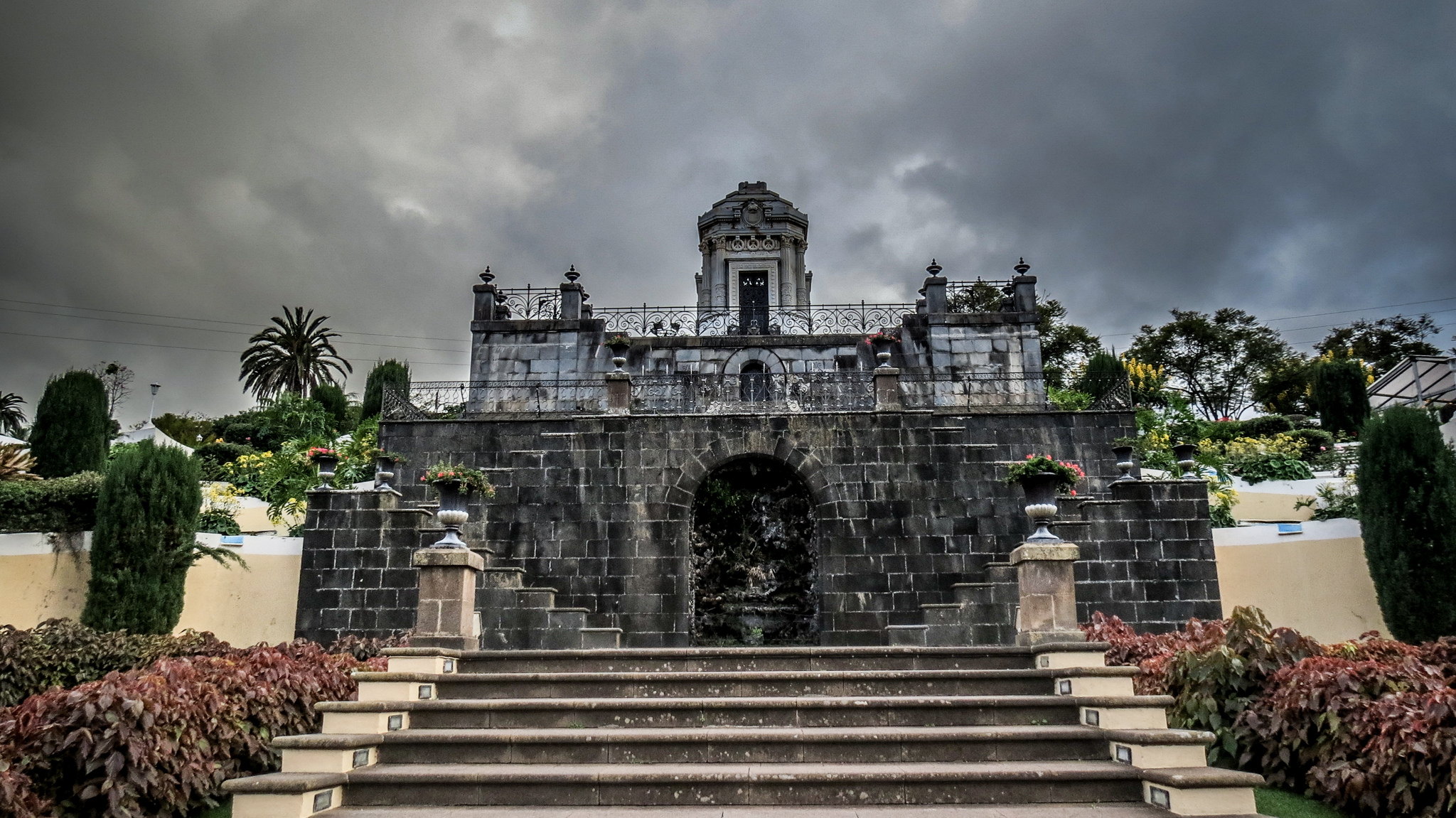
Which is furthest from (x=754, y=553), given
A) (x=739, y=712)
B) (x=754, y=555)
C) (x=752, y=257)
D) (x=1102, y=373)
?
(x=1102, y=373)

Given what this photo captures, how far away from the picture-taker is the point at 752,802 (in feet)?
21.2

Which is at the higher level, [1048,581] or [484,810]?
[1048,581]

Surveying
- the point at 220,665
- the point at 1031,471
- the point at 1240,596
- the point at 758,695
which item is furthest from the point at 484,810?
the point at 1240,596

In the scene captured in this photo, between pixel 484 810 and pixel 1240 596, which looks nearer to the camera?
pixel 484 810

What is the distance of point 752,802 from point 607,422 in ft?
27.8

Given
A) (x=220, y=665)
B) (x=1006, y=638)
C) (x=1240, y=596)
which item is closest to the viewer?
(x=220, y=665)

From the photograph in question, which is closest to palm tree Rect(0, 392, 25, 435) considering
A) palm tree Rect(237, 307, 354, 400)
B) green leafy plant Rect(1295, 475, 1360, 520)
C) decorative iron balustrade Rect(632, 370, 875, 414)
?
palm tree Rect(237, 307, 354, 400)

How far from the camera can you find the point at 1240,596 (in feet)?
45.2

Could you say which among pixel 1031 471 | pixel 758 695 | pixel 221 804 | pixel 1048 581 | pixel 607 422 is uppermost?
pixel 607 422

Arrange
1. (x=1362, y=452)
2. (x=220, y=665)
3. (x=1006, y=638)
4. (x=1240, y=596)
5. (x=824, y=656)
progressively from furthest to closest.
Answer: (x=1240, y=596) < (x=1362, y=452) < (x=1006, y=638) < (x=824, y=656) < (x=220, y=665)

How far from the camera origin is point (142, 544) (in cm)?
1229

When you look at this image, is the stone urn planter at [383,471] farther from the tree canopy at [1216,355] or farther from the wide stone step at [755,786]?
the tree canopy at [1216,355]

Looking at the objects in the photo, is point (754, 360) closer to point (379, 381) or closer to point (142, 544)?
point (142, 544)

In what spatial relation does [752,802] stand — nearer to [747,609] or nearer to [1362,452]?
[747,609]
